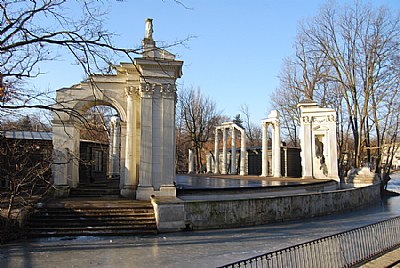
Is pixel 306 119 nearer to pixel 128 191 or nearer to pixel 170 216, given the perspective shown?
pixel 128 191

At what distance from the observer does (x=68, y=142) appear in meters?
17.6

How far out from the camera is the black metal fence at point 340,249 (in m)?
6.79

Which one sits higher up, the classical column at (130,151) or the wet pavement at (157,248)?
the classical column at (130,151)

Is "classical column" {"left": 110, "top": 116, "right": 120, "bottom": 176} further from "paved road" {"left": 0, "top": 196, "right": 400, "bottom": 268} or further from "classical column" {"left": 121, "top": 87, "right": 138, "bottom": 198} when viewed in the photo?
"paved road" {"left": 0, "top": 196, "right": 400, "bottom": 268}

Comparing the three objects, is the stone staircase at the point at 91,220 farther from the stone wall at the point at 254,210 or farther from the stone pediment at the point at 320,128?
the stone pediment at the point at 320,128

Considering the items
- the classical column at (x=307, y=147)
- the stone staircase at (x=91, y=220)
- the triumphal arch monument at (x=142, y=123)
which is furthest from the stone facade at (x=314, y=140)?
the stone staircase at (x=91, y=220)

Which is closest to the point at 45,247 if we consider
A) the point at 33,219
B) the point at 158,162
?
the point at 33,219

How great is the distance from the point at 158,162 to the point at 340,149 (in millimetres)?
30438

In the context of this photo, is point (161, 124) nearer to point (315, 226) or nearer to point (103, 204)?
point (103, 204)

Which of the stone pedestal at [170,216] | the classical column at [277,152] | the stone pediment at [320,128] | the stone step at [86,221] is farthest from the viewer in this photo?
the classical column at [277,152]

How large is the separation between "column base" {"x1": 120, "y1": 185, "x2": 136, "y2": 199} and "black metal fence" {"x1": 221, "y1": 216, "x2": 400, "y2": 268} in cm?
967

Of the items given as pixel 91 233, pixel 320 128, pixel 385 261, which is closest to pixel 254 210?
pixel 91 233

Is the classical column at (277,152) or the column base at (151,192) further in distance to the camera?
the classical column at (277,152)

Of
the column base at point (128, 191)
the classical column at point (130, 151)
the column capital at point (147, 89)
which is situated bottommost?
the column base at point (128, 191)
